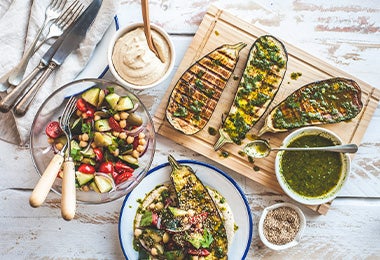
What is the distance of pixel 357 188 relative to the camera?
363 cm

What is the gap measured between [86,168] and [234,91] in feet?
3.75

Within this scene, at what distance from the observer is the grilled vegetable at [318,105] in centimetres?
342

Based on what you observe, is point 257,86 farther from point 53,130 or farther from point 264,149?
point 53,130

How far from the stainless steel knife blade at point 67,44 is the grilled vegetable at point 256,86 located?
1.09 meters

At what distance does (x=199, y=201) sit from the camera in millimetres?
3418

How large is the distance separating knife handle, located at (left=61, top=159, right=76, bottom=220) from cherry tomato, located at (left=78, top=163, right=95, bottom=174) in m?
0.31

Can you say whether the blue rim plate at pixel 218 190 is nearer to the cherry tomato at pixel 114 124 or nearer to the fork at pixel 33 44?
the cherry tomato at pixel 114 124

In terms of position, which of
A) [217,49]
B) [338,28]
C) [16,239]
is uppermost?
[338,28]

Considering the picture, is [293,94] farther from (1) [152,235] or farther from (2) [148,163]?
(1) [152,235]

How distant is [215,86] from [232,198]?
790 millimetres

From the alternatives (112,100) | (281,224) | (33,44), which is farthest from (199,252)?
(33,44)

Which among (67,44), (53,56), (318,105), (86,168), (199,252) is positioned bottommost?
(199,252)

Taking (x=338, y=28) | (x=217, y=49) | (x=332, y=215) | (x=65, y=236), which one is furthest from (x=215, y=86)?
(x=65, y=236)

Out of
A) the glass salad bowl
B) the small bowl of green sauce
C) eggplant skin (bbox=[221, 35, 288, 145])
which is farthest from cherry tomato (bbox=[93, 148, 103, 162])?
the small bowl of green sauce
